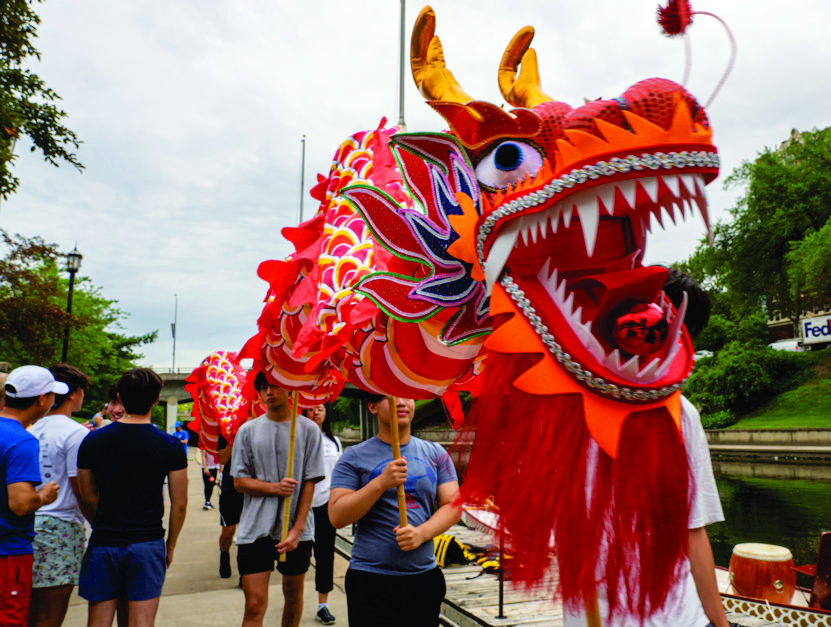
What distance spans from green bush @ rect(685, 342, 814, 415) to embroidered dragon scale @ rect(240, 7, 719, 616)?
2761 cm

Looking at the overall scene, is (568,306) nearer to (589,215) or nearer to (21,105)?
(589,215)

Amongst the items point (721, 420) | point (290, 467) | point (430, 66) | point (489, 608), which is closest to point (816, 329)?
point (721, 420)

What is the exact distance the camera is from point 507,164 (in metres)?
1.58

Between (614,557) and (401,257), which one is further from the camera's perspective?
(401,257)

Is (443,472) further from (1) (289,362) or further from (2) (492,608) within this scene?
(2) (492,608)

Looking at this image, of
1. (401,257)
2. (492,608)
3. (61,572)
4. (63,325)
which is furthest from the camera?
(63,325)

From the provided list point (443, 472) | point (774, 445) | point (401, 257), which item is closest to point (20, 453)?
point (443, 472)

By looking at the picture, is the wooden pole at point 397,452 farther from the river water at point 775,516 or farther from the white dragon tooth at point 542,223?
the river water at point 775,516

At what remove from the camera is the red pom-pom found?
4.60 feet

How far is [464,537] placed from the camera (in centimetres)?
718

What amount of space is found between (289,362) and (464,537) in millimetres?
4690

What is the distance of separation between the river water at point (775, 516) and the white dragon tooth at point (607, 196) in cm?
620

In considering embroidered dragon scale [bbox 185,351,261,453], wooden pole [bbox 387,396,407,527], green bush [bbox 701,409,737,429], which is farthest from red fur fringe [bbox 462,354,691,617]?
green bush [bbox 701,409,737,429]

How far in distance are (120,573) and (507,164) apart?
8.91 ft
